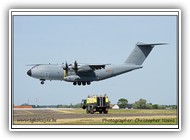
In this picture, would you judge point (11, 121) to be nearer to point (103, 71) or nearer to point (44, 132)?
point (44, 132)

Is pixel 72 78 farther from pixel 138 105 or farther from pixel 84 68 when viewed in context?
pixel 138 105

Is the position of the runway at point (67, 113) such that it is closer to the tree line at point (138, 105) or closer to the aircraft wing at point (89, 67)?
the tree line at point (138, 105)

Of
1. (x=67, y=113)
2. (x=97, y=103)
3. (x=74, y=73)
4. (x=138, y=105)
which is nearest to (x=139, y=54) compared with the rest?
(x=138, y=105)

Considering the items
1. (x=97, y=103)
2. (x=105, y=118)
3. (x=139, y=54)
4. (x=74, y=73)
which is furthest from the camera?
(x=74, y=73)

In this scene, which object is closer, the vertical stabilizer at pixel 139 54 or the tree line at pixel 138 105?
the tree line at pixel 138 105

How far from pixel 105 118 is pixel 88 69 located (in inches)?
65.1

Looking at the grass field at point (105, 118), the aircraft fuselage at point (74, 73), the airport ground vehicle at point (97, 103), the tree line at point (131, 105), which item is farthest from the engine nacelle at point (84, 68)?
the grass field at point (105, 118)

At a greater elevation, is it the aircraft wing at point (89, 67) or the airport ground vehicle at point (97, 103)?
the aircraft wing at point (89, 67)

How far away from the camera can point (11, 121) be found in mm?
16891

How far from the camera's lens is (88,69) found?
59.9 feet

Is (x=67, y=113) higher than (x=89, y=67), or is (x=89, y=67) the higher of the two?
(x=89, y=67)

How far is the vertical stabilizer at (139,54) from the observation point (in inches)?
698

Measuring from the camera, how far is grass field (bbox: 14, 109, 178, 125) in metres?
17.1

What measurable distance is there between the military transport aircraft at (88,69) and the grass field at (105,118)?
1.02m
